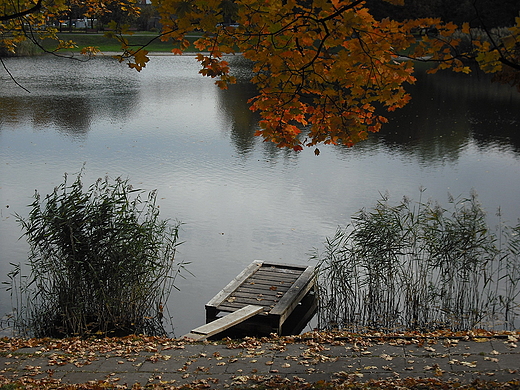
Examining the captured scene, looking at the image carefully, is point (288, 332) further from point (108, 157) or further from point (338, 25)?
point (108, 157)

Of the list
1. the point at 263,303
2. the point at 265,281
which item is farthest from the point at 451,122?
the point at 263,303

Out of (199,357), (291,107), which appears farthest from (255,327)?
(291,107)

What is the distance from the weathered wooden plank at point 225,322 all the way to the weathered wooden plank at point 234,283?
416 mm

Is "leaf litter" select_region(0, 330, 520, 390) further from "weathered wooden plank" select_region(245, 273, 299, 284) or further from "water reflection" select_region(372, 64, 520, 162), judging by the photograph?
"water reflection" select_region(372, 64, 520, 162)

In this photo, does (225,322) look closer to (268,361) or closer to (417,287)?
(268,361)

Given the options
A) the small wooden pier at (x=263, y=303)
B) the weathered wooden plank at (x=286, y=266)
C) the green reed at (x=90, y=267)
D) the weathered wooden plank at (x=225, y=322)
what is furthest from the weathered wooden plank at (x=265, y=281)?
the green reed at (x=90, y=267)

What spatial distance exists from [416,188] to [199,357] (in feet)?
27.9

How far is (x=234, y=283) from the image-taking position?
8273 mm

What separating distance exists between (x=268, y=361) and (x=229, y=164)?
9996 mm

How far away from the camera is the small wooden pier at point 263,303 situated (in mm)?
7328

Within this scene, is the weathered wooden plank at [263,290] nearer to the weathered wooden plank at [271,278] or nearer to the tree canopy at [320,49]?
the weathered wooden plank at [271,278]

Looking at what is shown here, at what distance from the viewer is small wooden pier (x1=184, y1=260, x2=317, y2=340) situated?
24.0 feet

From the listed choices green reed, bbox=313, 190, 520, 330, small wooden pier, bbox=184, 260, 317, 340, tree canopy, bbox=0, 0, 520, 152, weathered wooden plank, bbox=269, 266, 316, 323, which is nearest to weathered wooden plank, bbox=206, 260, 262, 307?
small wooden pier, bbox=184, 260, 317, 340

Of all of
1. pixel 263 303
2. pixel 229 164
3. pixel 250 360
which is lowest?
pixel 263 303
